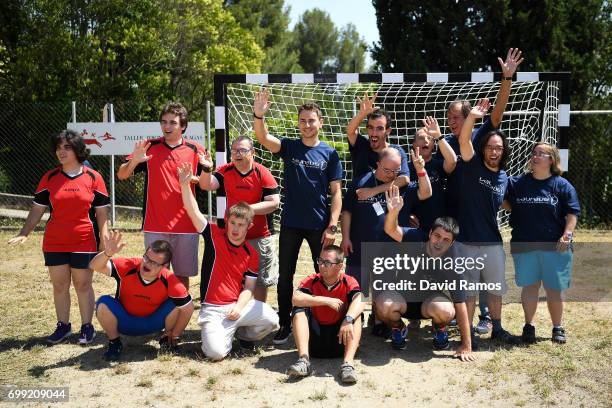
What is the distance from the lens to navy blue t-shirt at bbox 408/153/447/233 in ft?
17.1

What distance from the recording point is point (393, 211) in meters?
4.63

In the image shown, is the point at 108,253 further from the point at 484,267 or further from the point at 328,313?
the point at 484,267

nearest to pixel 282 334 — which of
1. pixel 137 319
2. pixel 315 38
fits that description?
pixel 137 319

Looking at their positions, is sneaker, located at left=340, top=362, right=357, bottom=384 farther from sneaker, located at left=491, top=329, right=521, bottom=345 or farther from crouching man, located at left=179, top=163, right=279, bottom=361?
sneaker, located at left=491, top=329, right=521, bottom=345

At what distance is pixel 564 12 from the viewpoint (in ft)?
43.0

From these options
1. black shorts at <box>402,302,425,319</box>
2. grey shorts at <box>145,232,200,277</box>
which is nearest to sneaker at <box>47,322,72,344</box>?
grey shorts at <box>145,232,200,277</box>

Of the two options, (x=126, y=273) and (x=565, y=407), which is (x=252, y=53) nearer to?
(x=126, y=273)

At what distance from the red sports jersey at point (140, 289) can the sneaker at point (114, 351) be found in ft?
0.84

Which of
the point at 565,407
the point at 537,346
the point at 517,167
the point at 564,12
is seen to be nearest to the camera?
the point at 565,407

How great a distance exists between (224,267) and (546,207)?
269 centimetres

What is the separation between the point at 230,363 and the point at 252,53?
15.6m

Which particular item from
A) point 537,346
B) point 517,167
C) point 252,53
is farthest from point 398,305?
point 252,53

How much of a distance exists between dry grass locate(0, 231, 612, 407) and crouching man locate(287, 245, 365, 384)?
145 mm

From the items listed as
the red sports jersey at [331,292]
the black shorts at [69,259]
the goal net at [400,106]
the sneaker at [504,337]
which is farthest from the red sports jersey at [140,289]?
the sneaker at [504,337]
